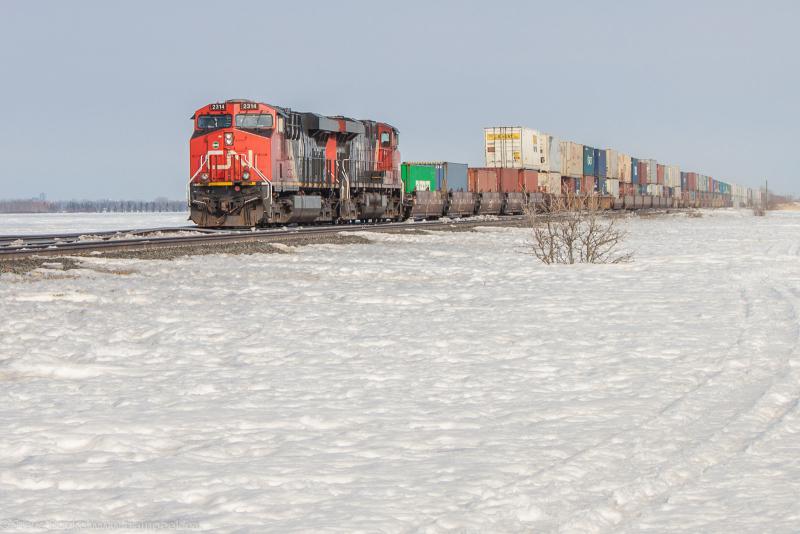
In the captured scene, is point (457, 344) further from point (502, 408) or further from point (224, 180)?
point (224, 180)

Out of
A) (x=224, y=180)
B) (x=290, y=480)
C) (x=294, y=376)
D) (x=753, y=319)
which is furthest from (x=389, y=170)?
(x=290, y=480)

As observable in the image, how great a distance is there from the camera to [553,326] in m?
9.97

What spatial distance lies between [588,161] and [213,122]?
35.0 metres

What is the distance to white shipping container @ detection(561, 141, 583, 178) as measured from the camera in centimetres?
5546

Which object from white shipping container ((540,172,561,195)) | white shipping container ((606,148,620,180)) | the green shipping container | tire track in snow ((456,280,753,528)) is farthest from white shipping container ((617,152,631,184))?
tire track in snow ((456,280,753,528))

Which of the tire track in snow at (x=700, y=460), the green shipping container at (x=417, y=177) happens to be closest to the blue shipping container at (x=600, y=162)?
the green shipping container at (x=417, y=177)

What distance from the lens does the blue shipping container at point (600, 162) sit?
60997 millimetres

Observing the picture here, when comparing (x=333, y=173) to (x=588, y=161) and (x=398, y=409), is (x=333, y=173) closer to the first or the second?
(x=398, y=409)

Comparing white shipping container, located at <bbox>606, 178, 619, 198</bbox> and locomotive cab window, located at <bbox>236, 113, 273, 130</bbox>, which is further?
white shipping container, located at <bbox>606, 178, 619, 198</bbox>

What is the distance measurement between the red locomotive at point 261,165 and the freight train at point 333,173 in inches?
1.2

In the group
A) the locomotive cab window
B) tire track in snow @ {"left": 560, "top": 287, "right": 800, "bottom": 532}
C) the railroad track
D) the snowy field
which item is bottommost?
tire track in snow @ {"left": 560, "top": 287, "right": 800, "bottom": 532}

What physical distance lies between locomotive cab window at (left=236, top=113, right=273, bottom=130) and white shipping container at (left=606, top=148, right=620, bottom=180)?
39.2 m

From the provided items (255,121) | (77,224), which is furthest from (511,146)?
(77,224)

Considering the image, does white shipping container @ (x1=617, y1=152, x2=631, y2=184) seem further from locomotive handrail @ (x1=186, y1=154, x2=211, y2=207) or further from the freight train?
locomotive handrail @ (x1=186, y1=154, x2=211, y2=207)
